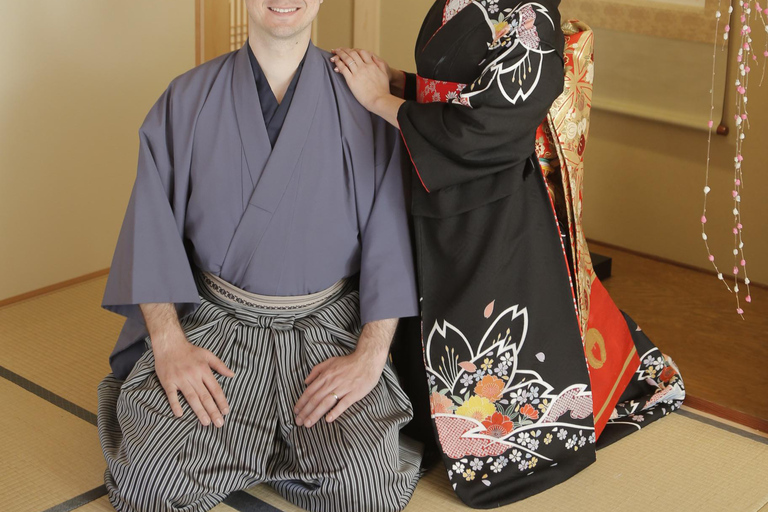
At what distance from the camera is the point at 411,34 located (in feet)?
14.4

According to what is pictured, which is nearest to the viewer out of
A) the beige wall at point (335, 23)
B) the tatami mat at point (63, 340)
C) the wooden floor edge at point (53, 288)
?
the tatami mat at point (63, 340)

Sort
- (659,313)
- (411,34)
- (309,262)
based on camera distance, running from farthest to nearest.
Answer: (411,34) → (659,313) → (309,262)

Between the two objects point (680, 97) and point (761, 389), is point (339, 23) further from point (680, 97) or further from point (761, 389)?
point (761, 389)

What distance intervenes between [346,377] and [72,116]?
175cm

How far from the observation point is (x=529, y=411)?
2240 millimetres

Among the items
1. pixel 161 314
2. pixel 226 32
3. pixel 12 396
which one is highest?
pixel 226 32

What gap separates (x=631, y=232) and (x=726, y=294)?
60 cm

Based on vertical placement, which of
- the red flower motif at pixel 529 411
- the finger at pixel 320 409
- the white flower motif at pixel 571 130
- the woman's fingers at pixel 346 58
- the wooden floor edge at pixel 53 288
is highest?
the woman's fingers at pixel 346 58

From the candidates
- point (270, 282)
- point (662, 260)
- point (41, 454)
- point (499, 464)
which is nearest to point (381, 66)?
point (270, 282)

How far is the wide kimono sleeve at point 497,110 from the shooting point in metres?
2.03

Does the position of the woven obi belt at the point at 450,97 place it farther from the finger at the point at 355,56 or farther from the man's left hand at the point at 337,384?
the man's left hand at the point at 337,384

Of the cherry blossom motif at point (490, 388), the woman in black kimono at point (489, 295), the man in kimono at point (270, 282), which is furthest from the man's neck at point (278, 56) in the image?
the cherry blossom motif at point (490, 388)

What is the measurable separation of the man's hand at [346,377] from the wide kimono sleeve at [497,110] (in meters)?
0.39

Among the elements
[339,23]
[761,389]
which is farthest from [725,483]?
[339,23]
